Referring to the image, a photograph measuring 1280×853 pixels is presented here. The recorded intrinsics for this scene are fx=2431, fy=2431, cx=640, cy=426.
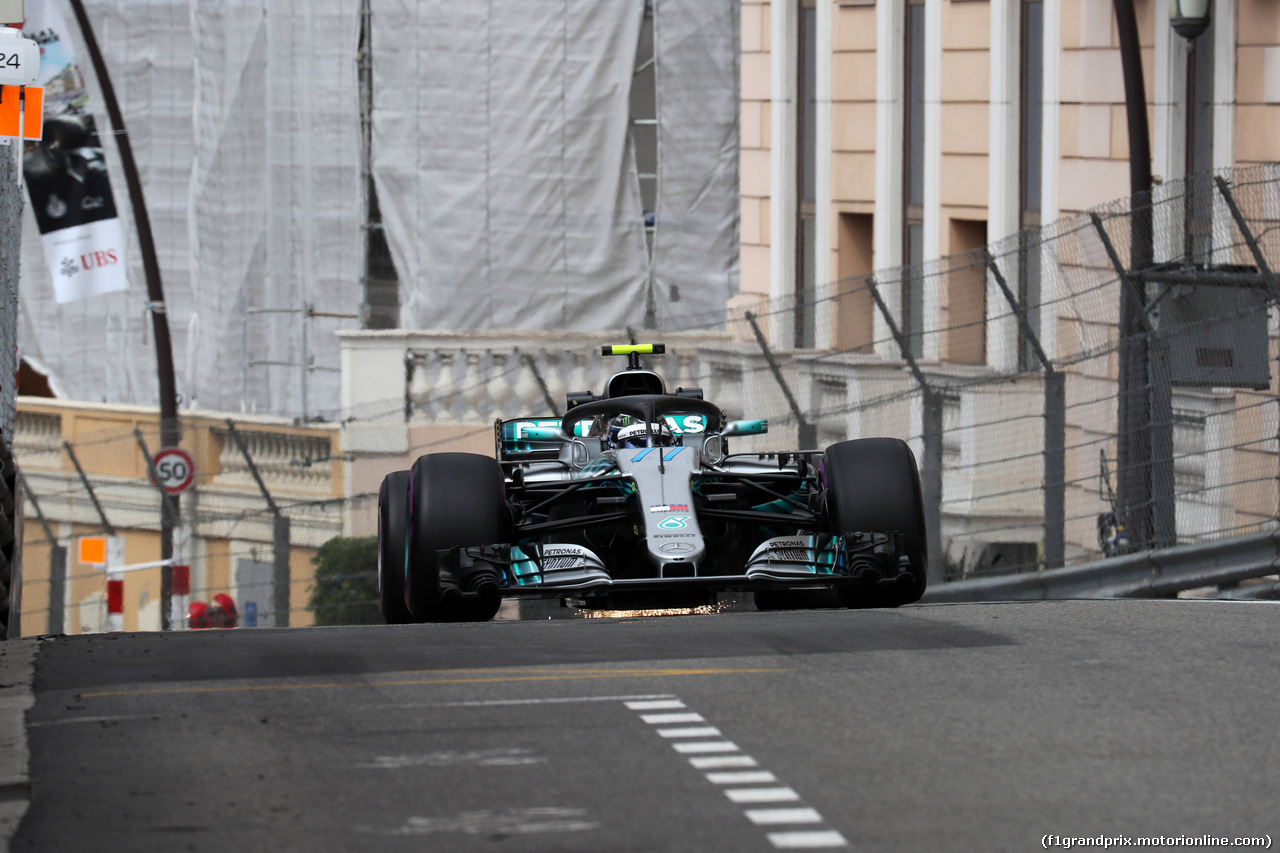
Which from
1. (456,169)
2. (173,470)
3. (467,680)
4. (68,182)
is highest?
(68,182)

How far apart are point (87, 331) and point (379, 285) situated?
5938 millimetres

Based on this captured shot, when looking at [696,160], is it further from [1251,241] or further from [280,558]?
[1251,241]

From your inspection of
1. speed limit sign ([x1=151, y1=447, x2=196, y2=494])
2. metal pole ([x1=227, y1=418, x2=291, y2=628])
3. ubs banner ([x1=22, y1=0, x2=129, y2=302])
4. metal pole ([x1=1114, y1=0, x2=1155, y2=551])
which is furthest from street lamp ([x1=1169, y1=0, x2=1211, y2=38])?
ubs banner ([x1=22, y1=0, x2=129, y2=302])

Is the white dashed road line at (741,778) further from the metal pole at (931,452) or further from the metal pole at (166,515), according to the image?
the metal pole at (166,515)

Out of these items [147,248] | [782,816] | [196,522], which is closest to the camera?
[782,816]

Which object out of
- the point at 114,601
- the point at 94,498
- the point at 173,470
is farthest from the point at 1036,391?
the point at 114,601

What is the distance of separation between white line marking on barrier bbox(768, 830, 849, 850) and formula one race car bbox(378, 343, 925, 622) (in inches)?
189

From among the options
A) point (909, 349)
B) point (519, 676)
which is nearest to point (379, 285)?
point (909, 349)

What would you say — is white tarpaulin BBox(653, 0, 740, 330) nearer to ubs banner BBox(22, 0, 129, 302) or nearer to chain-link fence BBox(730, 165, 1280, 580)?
ubs banner BBox(22, 0, 129, 302)

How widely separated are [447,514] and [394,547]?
2.22 ft

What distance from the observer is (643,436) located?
1246 cm

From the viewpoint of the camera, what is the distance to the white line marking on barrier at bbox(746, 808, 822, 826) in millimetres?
6391

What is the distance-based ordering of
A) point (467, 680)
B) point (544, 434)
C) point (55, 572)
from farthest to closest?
point (55, 572)
point (544, 434)
point (467, 680)

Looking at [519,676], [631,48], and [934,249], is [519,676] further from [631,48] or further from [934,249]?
→ [631,48]
